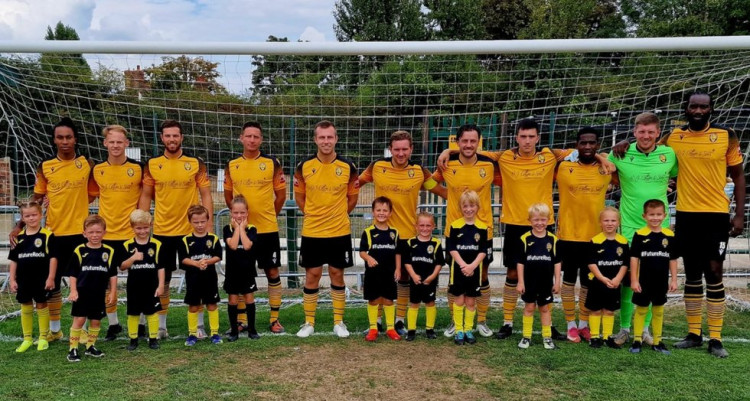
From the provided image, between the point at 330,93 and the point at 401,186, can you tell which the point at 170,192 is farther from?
the point at 330,93

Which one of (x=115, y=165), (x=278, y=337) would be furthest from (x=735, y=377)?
(x=115, y=165)

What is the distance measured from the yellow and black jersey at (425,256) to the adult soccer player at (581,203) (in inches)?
40.9

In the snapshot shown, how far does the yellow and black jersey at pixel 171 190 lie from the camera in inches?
192

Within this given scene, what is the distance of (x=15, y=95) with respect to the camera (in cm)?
625

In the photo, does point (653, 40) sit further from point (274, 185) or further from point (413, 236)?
point (274, 185)

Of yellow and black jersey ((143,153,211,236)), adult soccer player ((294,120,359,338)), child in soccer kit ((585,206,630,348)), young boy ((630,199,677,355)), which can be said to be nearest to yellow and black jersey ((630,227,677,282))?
young boy ((630,199,677,355))

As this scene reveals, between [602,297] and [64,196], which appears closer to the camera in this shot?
[602,297]

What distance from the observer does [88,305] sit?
441cm

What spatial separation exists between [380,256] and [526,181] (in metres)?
1.48

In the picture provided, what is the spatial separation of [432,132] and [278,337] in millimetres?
3377

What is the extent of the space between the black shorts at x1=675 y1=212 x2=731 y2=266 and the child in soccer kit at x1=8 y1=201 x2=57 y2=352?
542 cm

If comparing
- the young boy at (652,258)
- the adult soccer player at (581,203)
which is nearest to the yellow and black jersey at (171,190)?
the adult soccer player at (581,203)

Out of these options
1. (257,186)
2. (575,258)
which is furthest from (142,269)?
(575,258)

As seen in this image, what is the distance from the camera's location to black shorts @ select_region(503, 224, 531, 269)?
15.9 ft
